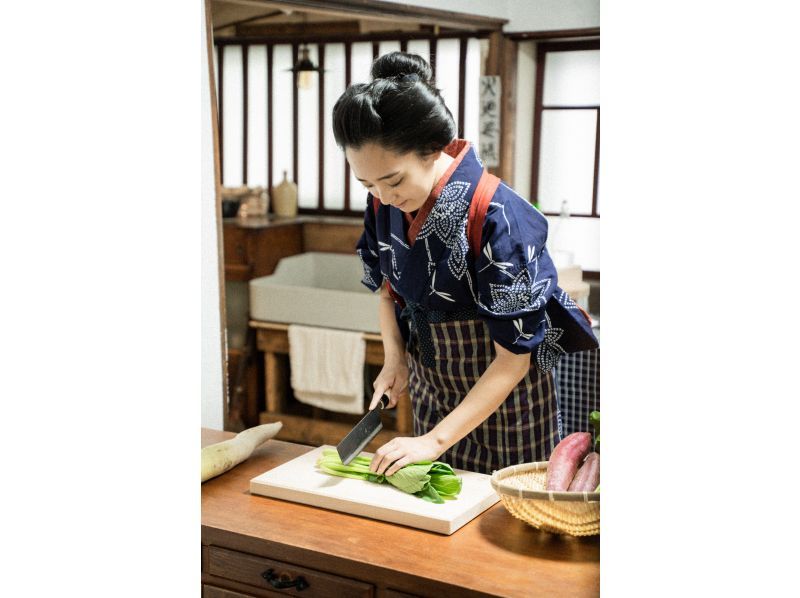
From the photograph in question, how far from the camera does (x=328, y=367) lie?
4035 mm

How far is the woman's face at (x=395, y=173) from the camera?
144cm

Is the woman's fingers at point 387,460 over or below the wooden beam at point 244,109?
below

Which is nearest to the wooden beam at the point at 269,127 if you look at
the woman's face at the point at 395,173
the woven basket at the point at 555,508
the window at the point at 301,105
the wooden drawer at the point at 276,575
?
the window at the point at 301,105

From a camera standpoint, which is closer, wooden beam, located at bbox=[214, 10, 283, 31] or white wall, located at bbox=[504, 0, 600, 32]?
white wall, located at bbox=[504, 0, 600, 32]

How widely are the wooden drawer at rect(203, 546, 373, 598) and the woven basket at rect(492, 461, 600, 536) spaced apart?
0.74 feet

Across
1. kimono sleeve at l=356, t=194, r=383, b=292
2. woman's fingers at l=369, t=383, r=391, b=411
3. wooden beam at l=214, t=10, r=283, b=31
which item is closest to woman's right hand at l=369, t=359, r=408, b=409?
woman's fingers at l=369, t=383, r=391, b=411

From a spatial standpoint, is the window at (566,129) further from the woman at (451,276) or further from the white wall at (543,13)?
the woman at (451,276)

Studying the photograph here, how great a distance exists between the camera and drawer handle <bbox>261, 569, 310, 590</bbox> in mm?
1252

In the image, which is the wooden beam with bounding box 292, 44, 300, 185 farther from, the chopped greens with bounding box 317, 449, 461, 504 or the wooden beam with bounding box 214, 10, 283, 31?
the chopped greens with bounding box 317, 449, 461, 504

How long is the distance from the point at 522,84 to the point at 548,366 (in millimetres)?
2736

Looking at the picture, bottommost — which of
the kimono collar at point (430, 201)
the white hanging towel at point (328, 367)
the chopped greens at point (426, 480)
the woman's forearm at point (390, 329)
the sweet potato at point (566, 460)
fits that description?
the white hanging towel at point (328, 367)

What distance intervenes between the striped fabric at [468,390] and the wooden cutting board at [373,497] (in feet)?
0.85
